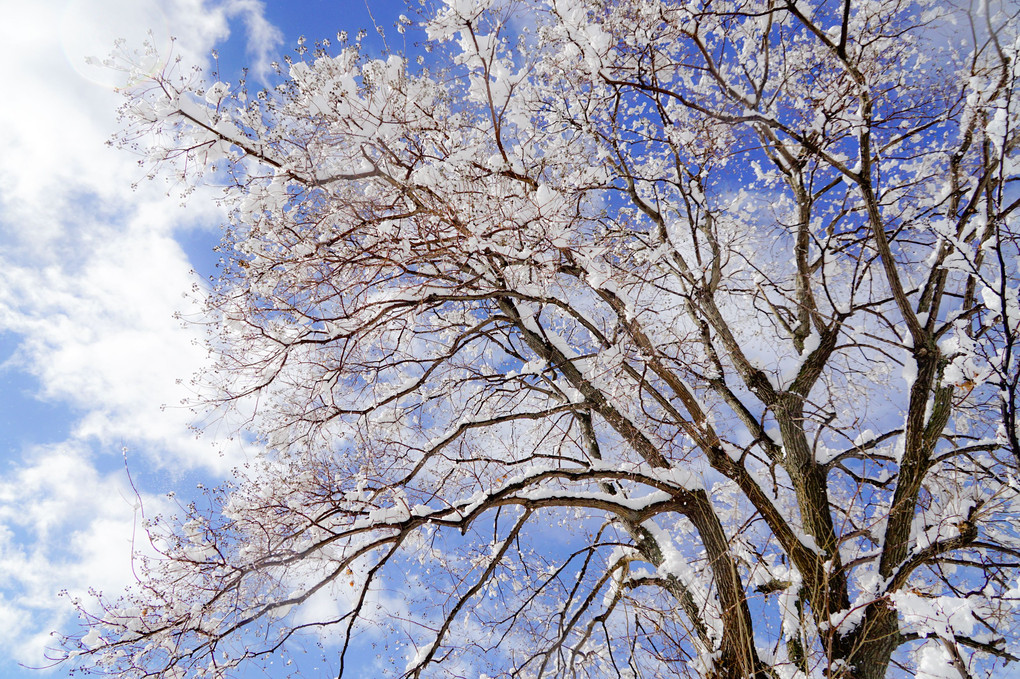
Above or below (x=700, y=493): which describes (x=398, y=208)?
above

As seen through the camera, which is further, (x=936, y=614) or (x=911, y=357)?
(x=911, y=357)

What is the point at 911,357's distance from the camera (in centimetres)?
443

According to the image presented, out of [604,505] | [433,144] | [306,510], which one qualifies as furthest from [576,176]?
[306,510]

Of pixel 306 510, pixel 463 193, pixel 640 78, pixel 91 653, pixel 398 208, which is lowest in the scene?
pixel 91 653

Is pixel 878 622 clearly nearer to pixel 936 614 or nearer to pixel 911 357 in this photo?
pixel 936 614

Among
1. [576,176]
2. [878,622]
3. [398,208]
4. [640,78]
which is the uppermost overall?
[640,78]

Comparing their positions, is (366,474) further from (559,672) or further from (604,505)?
(559,672)

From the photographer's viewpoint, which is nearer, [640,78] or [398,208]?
[398,208]

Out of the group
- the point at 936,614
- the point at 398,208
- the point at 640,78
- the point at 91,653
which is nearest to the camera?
→ the point at 936,614

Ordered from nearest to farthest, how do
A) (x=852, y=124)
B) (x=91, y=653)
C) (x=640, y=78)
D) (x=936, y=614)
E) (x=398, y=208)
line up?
1. (x=936, y=614)
2. (x=91, y=653)
3. (x=852, y=124)
4. (x=398, y=208)
5. (x=640, y=78)

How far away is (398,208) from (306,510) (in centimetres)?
277

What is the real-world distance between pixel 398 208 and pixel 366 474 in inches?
95.3

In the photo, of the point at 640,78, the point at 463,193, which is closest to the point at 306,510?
the point at 463,193

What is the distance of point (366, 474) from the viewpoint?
16.2ft
